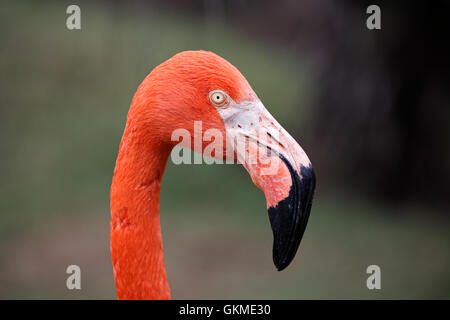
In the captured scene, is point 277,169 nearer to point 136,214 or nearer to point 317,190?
point 136,214

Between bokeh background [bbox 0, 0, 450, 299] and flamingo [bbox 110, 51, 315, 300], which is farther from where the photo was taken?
bokeh background [bbox 0, 0, 450, 299]

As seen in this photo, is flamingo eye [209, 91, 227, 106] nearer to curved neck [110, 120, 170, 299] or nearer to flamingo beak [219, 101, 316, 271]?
flamingo beak [219, 101, 316, 271]

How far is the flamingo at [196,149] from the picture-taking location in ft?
5.35

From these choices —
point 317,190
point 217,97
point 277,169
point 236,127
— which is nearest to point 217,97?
point 217,97

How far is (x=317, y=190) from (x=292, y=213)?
14.5 ft

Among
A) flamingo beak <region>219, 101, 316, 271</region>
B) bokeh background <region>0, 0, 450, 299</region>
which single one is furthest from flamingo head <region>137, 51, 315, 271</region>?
bokeh background <region>0, 0, 450, 299</region>

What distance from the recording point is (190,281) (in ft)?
15.1

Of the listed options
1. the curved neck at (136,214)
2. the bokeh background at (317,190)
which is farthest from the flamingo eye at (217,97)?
the bokeh background at (317,190)

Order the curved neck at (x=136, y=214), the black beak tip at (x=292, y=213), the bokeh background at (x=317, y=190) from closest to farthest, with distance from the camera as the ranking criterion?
the black beak tip at (x=292, y=213), the curved neck at (x=136, y=214), the bokeh background at (x=317, y=190)

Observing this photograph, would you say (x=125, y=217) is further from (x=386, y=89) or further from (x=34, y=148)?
(x=34, y=148)

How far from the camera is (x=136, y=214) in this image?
1773 millimetres

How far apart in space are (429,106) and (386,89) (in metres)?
0.45

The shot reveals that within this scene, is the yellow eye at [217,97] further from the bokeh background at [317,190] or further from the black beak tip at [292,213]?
the bokeh background at [317,190]

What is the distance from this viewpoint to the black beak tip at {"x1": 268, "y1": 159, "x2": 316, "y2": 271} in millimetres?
1607
